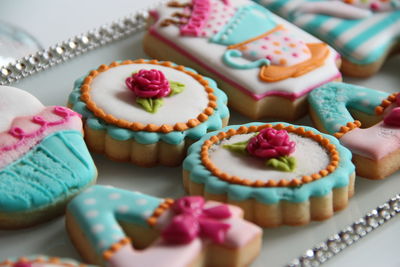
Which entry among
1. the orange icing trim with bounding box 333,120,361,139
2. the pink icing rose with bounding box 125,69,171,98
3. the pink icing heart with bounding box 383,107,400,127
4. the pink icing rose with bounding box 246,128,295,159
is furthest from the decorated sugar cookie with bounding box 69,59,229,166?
the pink icing heart with bounding box 383,107,400,127

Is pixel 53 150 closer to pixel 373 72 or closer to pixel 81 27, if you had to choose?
pixel 81 27

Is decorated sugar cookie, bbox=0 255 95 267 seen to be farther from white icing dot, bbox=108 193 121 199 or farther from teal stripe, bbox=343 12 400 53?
teal stripe, bbox=343 12 400 53

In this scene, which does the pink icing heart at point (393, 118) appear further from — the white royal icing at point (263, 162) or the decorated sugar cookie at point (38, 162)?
the decorated sugar cookie at point (38, 162)

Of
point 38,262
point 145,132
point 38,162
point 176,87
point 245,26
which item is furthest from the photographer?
point 245,26

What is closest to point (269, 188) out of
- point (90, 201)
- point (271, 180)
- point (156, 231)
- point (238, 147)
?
point (271, 180)

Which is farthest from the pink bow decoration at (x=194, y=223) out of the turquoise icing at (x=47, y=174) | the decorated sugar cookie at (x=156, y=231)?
the turquoise icing at (x=47, y=174)

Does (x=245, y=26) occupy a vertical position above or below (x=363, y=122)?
above

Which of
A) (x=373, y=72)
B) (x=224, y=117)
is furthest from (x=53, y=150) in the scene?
(x=373, y=72)

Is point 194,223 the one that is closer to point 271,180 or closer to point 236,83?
point 271,180
